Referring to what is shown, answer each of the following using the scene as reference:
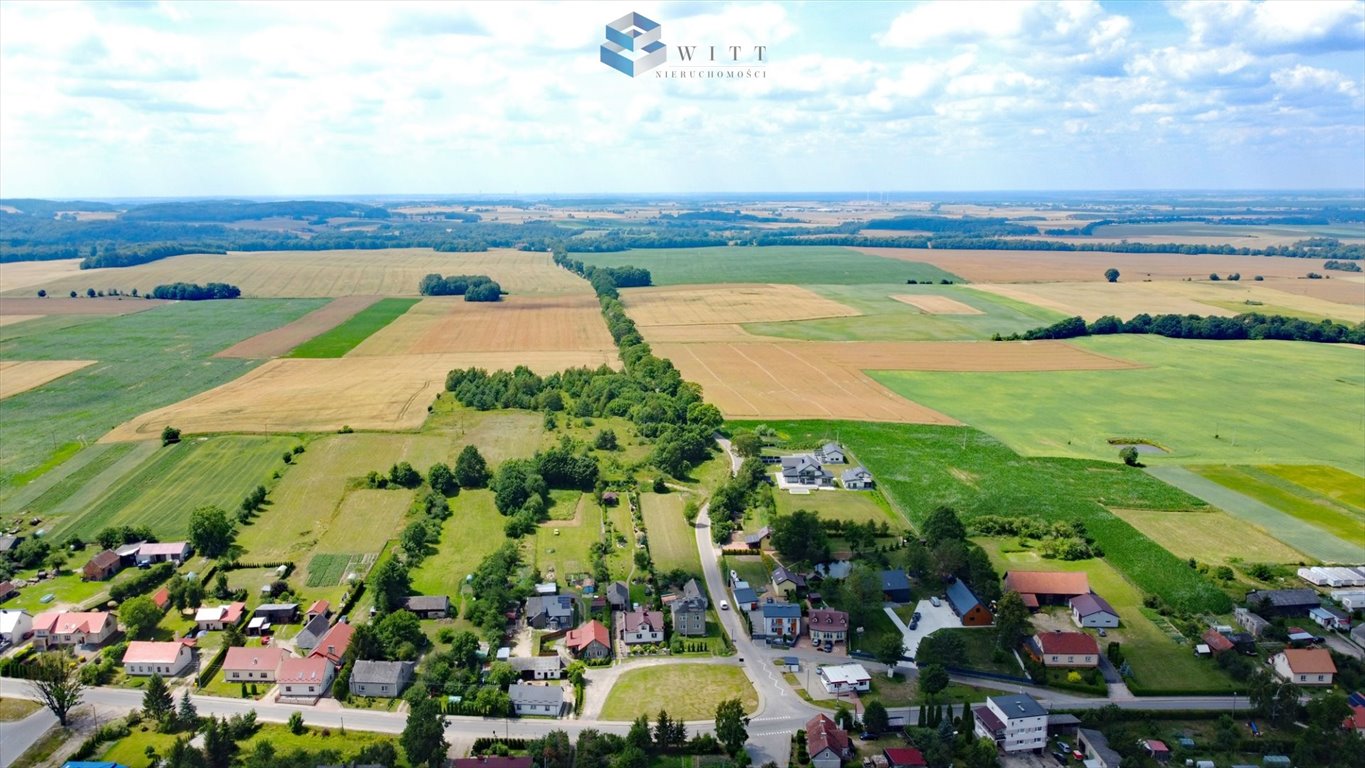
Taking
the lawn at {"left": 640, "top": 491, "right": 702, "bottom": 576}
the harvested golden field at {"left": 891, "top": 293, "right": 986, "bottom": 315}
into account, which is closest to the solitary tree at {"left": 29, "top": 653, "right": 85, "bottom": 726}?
the lawn at {"left": 640, "top": 491, "right": 702, "bottom": 576}

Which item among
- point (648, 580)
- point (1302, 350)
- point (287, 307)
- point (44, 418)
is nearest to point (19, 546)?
point (44, 418)

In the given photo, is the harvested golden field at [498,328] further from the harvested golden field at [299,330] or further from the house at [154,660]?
the house at [154,660]

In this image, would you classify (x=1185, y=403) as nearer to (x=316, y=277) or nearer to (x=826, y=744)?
(x=826, y=744)

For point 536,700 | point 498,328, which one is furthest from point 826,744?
point 498,328

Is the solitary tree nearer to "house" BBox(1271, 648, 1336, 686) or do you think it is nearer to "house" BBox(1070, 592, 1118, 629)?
"house" BBox(1070, 592, 1118, 629)

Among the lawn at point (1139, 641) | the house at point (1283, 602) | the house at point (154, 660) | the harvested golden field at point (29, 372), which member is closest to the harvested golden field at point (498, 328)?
the harvested golden field at point (29, 372)
